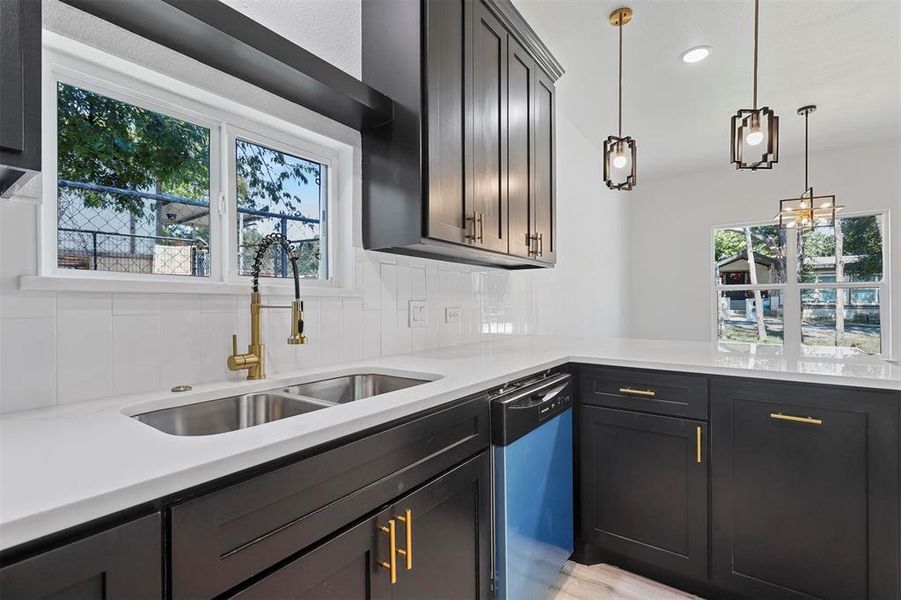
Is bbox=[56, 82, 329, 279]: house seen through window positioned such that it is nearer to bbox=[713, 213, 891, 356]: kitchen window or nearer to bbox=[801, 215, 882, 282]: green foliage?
bbox=[713, 213, 891, 356]: kitchen window

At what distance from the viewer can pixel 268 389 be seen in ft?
4.35

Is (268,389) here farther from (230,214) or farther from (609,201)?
(609,201)

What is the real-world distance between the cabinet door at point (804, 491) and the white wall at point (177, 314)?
134 cm

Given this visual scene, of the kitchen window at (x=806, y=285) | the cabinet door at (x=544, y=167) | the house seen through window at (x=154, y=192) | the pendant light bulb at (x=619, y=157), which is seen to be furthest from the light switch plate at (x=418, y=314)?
the kitchen window at (x=806, y=285)

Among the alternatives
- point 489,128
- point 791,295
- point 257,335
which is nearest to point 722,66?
point 489,128

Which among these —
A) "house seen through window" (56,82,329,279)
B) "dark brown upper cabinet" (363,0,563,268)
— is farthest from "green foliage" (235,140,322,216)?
"dark brown upper cabinet" (363,0,563,268)

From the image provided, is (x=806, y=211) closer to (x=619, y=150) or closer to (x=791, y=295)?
(x=791, y=295)

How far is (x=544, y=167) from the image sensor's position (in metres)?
2.37

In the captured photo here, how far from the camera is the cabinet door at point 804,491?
147 cm

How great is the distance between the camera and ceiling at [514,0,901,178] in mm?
2395

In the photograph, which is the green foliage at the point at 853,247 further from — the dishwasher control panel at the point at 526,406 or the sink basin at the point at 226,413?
the sink basin at the point at 226,413

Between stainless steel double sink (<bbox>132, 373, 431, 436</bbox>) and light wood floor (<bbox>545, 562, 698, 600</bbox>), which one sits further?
light wood floor (<bbox>545, 562, 698, 600</bbox>)

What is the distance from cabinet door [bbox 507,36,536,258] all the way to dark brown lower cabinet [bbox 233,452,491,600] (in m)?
1.14

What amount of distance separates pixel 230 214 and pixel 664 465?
1904 mm
